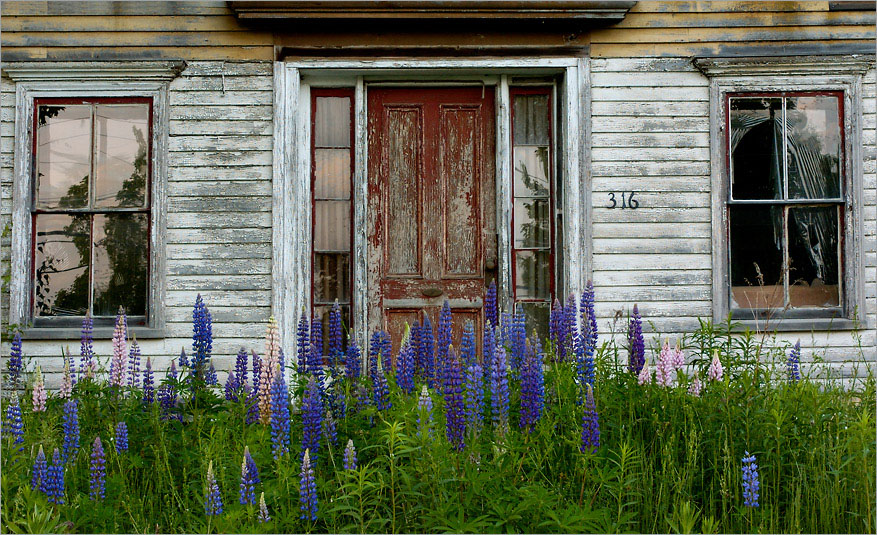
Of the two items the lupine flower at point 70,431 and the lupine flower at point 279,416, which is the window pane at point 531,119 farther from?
the lupine flower at point 70,431

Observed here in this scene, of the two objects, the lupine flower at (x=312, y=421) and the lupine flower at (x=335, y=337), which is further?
the lupine flower at (x=335, y=337)

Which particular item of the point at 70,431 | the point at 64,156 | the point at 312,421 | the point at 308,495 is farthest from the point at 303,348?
the point at 64,156

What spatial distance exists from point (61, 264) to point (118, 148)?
110 centimetres

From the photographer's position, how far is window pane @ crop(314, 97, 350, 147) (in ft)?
22.2

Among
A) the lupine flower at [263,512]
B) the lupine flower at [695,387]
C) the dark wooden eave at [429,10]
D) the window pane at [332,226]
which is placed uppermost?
the dark wooden eave at [429,10]

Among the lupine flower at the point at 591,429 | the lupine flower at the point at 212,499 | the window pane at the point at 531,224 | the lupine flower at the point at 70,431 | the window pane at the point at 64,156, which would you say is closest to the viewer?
the lupine flower at the point at 212,499

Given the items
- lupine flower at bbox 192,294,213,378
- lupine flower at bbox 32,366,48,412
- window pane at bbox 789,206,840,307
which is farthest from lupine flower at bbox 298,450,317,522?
window pane at bbox 789,206,840,307

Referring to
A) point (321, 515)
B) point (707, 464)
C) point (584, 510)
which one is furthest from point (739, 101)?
point (321, 515)

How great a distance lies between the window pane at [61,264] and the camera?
658cm

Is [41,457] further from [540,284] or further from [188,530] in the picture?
[540,284]

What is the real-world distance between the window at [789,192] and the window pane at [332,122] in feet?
10.8

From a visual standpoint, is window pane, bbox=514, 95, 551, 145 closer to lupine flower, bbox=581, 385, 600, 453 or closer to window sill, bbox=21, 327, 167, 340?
window sill, bbox=21, 327, 167, 340

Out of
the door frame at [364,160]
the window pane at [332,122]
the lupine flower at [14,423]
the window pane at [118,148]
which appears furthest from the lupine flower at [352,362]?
the window pane at [118,148]

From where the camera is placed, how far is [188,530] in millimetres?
3461
